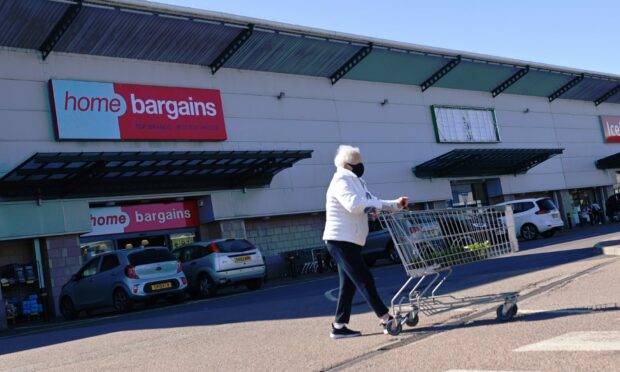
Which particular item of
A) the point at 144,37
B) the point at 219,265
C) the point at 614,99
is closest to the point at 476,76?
the point at 614,99

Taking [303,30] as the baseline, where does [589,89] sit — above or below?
below

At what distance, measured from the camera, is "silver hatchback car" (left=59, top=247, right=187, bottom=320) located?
16781mm

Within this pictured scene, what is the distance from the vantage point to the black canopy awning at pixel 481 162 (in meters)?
32.9

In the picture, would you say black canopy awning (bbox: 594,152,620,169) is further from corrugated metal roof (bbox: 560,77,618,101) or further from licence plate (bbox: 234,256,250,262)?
licence plate (bbox: 234,256,250,262)

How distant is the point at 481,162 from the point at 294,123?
11.6 m

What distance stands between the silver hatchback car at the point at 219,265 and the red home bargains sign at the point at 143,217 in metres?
4.96

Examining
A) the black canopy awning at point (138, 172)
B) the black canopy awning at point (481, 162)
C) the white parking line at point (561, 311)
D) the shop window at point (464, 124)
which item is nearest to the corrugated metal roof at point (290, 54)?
the black canopy awning at point (138, 172)

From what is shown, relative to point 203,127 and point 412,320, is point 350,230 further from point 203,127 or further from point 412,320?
point 203,127

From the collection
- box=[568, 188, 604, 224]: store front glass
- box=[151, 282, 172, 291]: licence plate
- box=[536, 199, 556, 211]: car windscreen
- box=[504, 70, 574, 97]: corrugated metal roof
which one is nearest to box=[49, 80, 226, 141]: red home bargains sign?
box=[151, 282, 172, 291]: licence plate

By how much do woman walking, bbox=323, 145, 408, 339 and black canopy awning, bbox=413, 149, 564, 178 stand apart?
25402 millimetres

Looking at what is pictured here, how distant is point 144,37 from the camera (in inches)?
947

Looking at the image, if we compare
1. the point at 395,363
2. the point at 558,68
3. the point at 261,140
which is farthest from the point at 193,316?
the point at 558,68

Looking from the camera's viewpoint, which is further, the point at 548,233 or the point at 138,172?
the point at 548,233

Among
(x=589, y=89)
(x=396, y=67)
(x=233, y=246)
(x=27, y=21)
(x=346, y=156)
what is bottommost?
(x=233, y=246)
